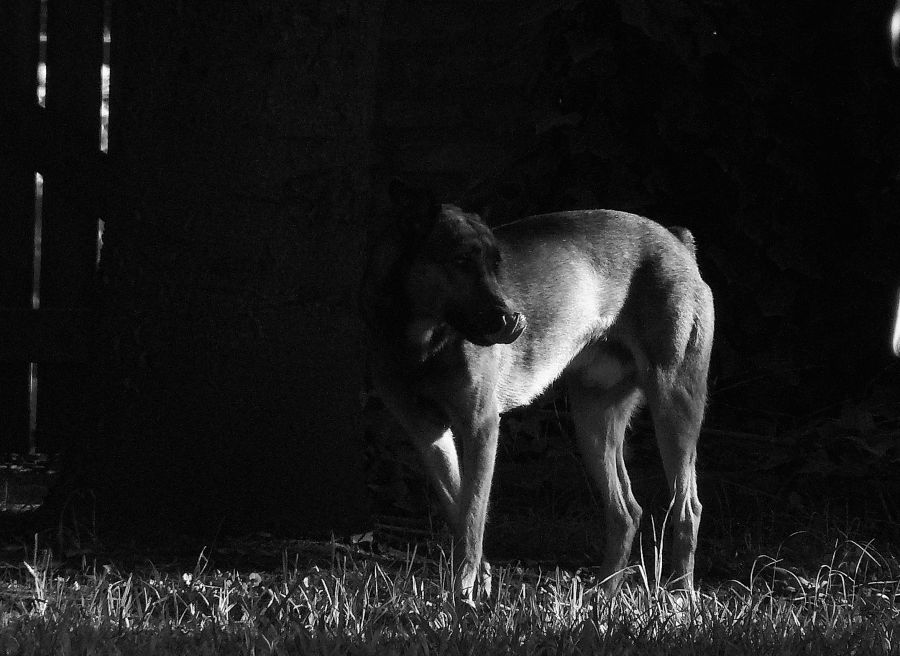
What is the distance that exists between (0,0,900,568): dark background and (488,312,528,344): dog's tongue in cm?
86

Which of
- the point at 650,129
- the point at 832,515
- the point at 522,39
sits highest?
the point at 522,39

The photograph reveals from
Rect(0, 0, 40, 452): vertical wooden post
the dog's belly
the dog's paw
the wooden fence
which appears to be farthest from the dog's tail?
Rect(0, 0, 40, 452): vertical wooden post

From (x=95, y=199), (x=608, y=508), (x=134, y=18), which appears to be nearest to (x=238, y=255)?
(x=134, y=18)

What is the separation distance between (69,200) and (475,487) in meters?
3.36

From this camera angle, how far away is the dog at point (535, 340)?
14.8 feet

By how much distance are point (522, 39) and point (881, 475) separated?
3.09 metres

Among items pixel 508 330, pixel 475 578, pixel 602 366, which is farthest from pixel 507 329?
pixel 602 366

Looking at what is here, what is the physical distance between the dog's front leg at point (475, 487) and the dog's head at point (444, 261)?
0.40 m

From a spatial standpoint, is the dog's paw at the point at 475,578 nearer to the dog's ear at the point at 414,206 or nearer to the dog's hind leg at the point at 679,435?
the dog's hind leg at the point at 679,435

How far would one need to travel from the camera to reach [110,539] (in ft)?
15.4

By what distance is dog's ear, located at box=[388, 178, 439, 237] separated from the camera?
177 inches

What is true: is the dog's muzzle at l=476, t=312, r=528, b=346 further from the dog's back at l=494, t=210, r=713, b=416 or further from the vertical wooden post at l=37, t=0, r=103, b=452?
the vertical wooden post at l=37, t=0, r=103, b=452

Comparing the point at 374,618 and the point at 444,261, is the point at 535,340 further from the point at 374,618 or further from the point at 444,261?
the point at 374,618

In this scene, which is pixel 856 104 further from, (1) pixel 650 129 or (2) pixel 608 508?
(2) pixel 608 508
